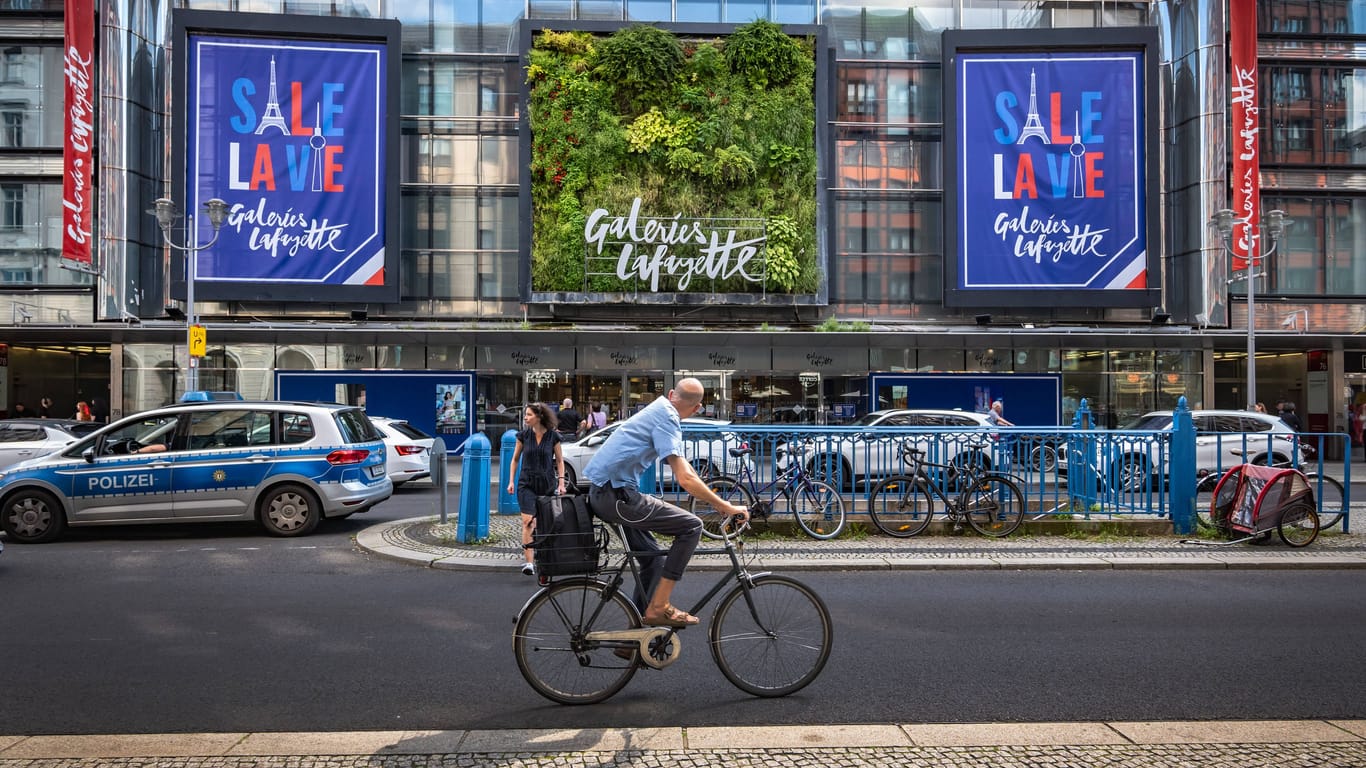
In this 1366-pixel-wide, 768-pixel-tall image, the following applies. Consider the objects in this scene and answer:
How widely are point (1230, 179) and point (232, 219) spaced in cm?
3016

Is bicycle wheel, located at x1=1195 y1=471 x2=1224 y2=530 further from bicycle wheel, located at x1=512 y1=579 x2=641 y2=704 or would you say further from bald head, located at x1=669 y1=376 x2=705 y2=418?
bicycle wheel, located at x1=512 y1=579 x2=641 y2=704

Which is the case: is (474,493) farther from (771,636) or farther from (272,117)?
(272,117)

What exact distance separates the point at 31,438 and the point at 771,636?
16.5 meters

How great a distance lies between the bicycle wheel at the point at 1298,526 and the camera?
1063 cm

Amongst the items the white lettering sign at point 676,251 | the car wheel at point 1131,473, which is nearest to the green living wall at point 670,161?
the white lettering sign at point 676,251

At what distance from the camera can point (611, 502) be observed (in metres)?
5.25

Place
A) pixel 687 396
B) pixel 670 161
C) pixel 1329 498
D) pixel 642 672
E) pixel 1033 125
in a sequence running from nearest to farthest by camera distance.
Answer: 1. pixel 687 396
2. pixel 642 672
3. pixel 1329 498
4. pixel 670 161
5. pixel 1033 125

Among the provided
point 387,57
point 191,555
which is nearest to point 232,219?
point 387,57

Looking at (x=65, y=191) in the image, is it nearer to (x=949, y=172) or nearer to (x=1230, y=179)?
A: (x=949, y=172)

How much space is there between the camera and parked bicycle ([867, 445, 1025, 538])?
11359mm

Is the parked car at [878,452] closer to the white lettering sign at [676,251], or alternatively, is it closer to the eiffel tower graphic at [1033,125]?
the white lettering sign at [676,251]

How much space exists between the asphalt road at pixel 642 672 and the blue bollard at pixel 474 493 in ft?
4.35

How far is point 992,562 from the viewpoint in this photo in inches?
383

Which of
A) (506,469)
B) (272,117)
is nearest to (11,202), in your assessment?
(272,117)
